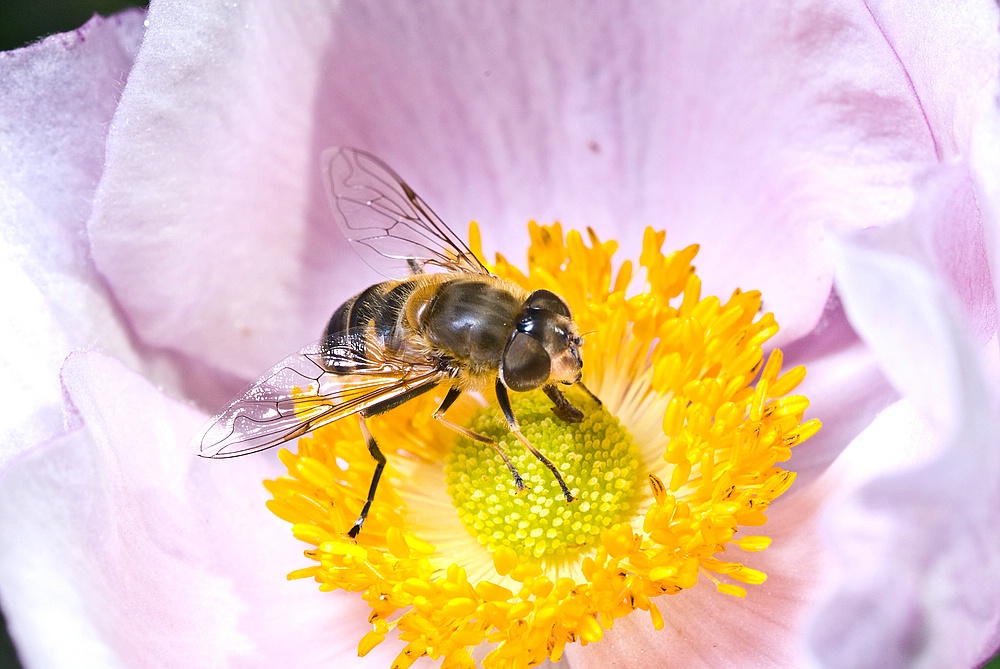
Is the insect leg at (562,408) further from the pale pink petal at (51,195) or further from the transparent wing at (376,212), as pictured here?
the pale pink petal at (51,195)

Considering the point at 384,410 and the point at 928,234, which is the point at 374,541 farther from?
the point at 928,234

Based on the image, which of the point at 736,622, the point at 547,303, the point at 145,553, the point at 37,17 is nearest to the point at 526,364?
the point at 547,303

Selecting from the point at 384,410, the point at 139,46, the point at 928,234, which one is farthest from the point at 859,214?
the point at 139,46

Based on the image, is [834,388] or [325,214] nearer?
[834,388]

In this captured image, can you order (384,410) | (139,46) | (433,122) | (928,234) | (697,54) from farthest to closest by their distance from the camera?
(433,122) < (697,54) < (139,46) < (384,410) < (928,234)

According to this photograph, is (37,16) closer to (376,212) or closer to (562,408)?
(376,212)

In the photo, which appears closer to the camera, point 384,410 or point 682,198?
point 384,410
